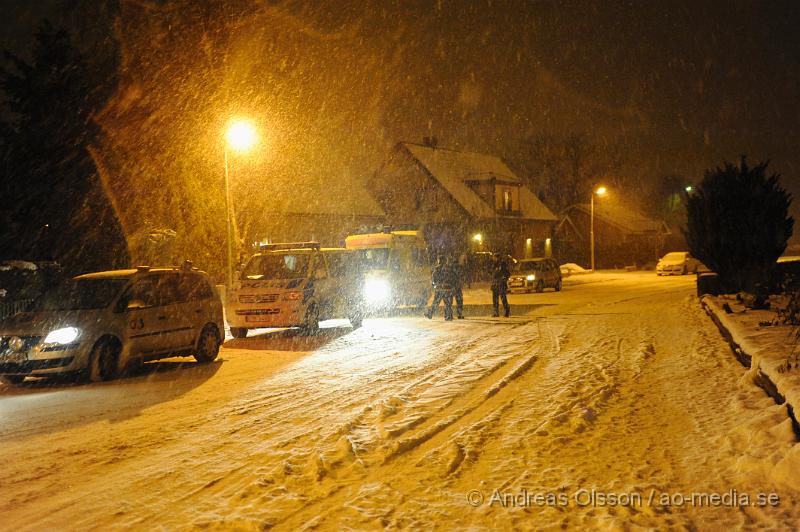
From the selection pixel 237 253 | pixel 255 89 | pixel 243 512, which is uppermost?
pixel 255 89

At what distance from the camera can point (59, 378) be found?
10984 millimetres

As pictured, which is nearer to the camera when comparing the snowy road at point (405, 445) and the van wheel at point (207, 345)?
the snowy road at point (405, 445)

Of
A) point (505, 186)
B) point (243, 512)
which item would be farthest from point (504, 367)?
point (505, 186)

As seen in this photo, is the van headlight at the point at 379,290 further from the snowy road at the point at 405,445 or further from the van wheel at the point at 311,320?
the snowy road at the point at 405,445

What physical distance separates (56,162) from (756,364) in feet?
85.6

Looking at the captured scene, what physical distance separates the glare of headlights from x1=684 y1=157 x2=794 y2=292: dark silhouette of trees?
18538 millimetres

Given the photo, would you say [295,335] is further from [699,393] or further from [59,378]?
[699,393]

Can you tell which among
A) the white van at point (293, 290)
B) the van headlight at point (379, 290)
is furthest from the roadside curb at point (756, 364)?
the van headlight at point (379, 290)

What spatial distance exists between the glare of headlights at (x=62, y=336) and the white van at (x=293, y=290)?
576 cm

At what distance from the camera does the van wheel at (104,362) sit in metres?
10.9

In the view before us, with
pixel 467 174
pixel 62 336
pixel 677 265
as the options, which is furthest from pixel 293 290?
pixel 677 265

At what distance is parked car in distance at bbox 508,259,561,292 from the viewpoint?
112 feet

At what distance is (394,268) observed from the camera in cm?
2291

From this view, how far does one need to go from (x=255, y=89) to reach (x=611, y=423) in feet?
78.6
